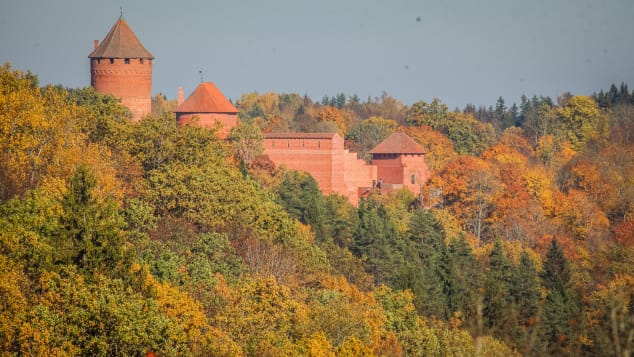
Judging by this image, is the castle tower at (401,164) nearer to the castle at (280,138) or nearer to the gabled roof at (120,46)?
the castle at (280,138)

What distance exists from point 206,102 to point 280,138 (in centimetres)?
367

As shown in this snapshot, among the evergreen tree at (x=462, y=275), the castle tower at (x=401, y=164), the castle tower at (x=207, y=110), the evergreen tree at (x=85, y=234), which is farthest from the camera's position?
the castle tower at (x=401, y=164)

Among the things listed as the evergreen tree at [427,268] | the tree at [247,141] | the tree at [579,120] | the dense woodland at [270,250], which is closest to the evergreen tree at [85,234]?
the dense woodland at [270,250]

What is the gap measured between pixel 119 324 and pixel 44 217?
5464 millimetres

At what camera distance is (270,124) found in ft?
295

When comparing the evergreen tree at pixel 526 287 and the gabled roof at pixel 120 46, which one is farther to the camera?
the gabled roof at pixel 120 46

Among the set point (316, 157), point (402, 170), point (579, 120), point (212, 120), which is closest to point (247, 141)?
point (212, 120)

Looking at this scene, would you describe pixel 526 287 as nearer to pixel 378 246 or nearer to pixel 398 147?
pixel 378 246

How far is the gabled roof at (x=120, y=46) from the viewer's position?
5128 centimetres

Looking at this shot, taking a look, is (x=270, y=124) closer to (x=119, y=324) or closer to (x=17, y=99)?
(x=17, y=99)

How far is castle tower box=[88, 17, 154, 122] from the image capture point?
2007 inches

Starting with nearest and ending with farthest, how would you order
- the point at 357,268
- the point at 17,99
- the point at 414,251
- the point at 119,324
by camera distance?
the point at 119,324, the point at 17,99, the point at 357,268, the point at 414,251

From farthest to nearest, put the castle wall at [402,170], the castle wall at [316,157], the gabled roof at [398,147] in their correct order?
the gabled roof at [398,147], the castle wall at [402,170], the castle wall at [316,157]

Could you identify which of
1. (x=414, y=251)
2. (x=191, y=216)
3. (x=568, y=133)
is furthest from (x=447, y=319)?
(x=568, y=133)
